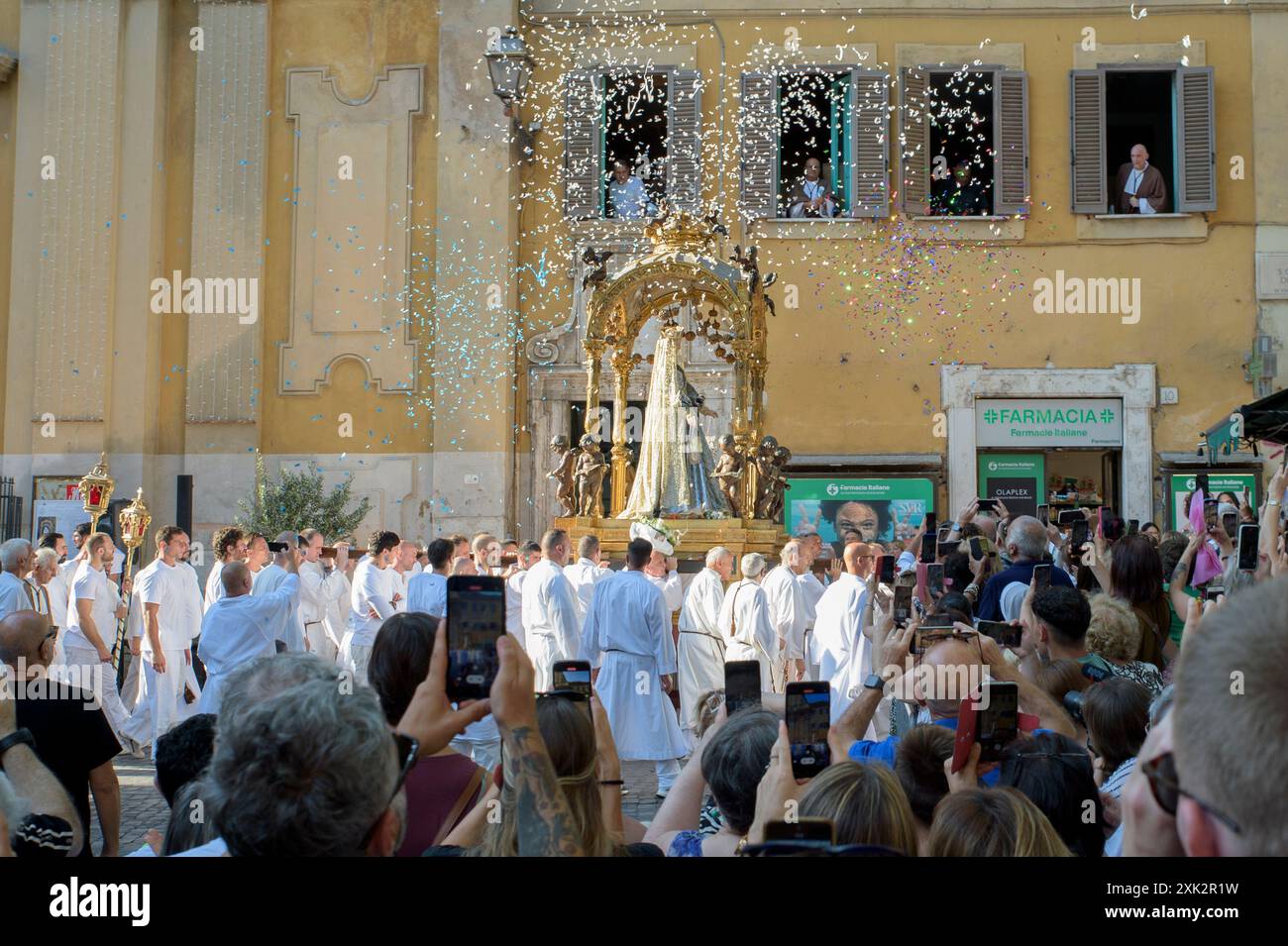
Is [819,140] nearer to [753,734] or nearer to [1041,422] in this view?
[1041,422]

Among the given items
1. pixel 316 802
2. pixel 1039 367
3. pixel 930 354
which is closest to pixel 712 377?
pixel 930 354

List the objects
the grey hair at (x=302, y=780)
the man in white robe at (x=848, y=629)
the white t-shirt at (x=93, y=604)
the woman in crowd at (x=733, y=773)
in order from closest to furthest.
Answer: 1. the grey hair at (x=302, y=780)
2. the woman in crowd at (x=733, y=773)
3. the man in white robe at (x=848, y=629)
4. the white t-shirt at (x=93, y=604)

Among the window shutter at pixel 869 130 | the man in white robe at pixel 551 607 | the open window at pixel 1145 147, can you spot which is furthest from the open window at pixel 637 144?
the man in white robe at pixel 551 607

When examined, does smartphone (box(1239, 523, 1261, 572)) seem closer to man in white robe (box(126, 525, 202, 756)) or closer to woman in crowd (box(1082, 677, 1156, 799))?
woman in crowd (box(1082, 677, 1156, 799))

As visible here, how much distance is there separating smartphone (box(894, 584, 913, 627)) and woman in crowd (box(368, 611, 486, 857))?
2.62 m

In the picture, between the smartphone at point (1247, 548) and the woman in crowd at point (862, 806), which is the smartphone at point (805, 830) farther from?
the smartphone at point (1247, 548)

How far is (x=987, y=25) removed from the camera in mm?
18484

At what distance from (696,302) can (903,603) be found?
8548 millimetres

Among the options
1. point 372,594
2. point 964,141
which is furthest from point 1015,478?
point 372,594

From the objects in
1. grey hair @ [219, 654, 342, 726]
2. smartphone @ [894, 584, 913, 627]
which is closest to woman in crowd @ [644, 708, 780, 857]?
grey hair @ [219, 654, 342, 726]

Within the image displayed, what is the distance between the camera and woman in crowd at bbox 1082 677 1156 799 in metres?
4.23

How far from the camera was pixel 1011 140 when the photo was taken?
18234 millimetres

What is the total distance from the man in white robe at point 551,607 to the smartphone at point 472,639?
284 inches

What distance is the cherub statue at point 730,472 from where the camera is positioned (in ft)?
43.2
